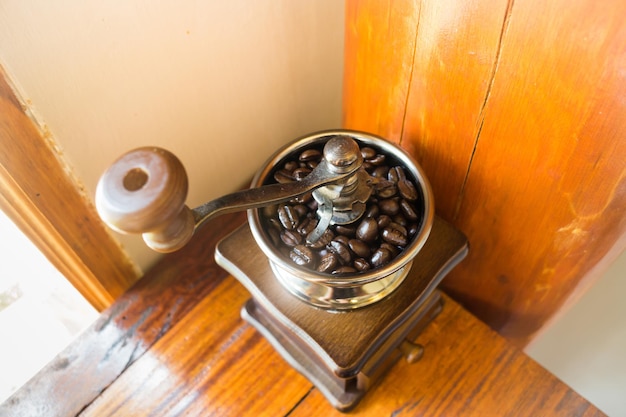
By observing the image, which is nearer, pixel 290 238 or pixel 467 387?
pixel 290 238

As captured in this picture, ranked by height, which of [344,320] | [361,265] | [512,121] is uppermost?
[512,121]

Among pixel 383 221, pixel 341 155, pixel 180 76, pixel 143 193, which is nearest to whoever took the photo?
pixel 143 193

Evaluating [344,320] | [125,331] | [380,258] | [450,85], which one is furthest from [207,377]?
[450,85]

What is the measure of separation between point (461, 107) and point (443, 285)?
1.44 ft

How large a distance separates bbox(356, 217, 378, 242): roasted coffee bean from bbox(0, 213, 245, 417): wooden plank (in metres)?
0.40

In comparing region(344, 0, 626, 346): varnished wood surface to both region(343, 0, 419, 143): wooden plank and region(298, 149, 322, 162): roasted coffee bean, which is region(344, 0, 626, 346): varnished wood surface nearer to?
region(343, 0, 419, 143): wooden plank

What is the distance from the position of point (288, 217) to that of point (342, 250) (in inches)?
3.6

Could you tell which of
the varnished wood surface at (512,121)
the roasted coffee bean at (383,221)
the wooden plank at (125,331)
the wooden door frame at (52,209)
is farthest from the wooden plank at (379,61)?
the wooden door frame at (52,209)

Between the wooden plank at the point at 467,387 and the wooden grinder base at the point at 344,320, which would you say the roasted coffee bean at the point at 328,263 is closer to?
the wooden grinder base at the point at 344,320

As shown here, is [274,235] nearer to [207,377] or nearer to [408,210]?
[408,210]

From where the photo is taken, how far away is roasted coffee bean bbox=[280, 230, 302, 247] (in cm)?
66

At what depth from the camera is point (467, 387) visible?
0.82 metres

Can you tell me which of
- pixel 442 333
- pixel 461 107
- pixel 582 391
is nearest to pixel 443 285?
pixel 442 333

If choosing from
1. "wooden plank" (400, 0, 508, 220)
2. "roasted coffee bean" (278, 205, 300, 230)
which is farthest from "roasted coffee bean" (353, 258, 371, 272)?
"wooden plank" (400, 0, 508, 220)
